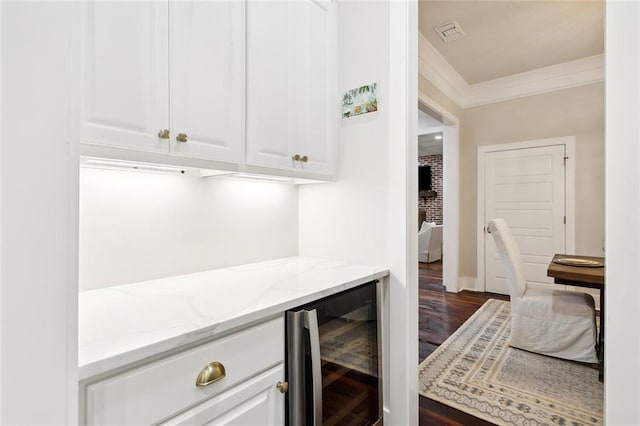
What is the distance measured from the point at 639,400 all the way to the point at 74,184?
1.52 meters

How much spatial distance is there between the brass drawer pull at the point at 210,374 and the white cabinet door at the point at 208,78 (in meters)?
0.69

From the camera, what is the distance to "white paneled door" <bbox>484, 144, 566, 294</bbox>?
3.97m

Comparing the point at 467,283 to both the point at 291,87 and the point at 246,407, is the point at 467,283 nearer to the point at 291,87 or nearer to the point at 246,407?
the point at 291,87

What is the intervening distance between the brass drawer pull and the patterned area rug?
1599mm

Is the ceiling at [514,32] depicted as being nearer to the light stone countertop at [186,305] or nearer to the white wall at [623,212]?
the white wall at [623,212]

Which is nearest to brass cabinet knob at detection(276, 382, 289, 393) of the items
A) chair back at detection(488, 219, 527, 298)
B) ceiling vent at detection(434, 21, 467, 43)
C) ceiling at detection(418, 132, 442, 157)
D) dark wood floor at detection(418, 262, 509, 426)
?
dark wood floor at detection(418, 262, 509, 426)

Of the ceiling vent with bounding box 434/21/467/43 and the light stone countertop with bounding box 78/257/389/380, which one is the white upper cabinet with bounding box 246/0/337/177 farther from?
the ceiling vent with bounding box 434/21/467/43

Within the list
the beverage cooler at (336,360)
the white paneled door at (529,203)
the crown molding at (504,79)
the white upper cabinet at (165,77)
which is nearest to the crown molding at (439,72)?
the crown molding at (504,79)

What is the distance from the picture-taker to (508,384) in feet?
6.95

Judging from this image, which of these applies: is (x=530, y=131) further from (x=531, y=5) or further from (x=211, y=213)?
(x=211, y=213)

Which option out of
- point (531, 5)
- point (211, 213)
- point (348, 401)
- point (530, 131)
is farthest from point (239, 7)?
point (530, 131)

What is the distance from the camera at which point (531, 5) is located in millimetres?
2699

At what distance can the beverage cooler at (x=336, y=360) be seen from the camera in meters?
1.08

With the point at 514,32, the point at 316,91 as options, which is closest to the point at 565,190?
the point at 514,32
